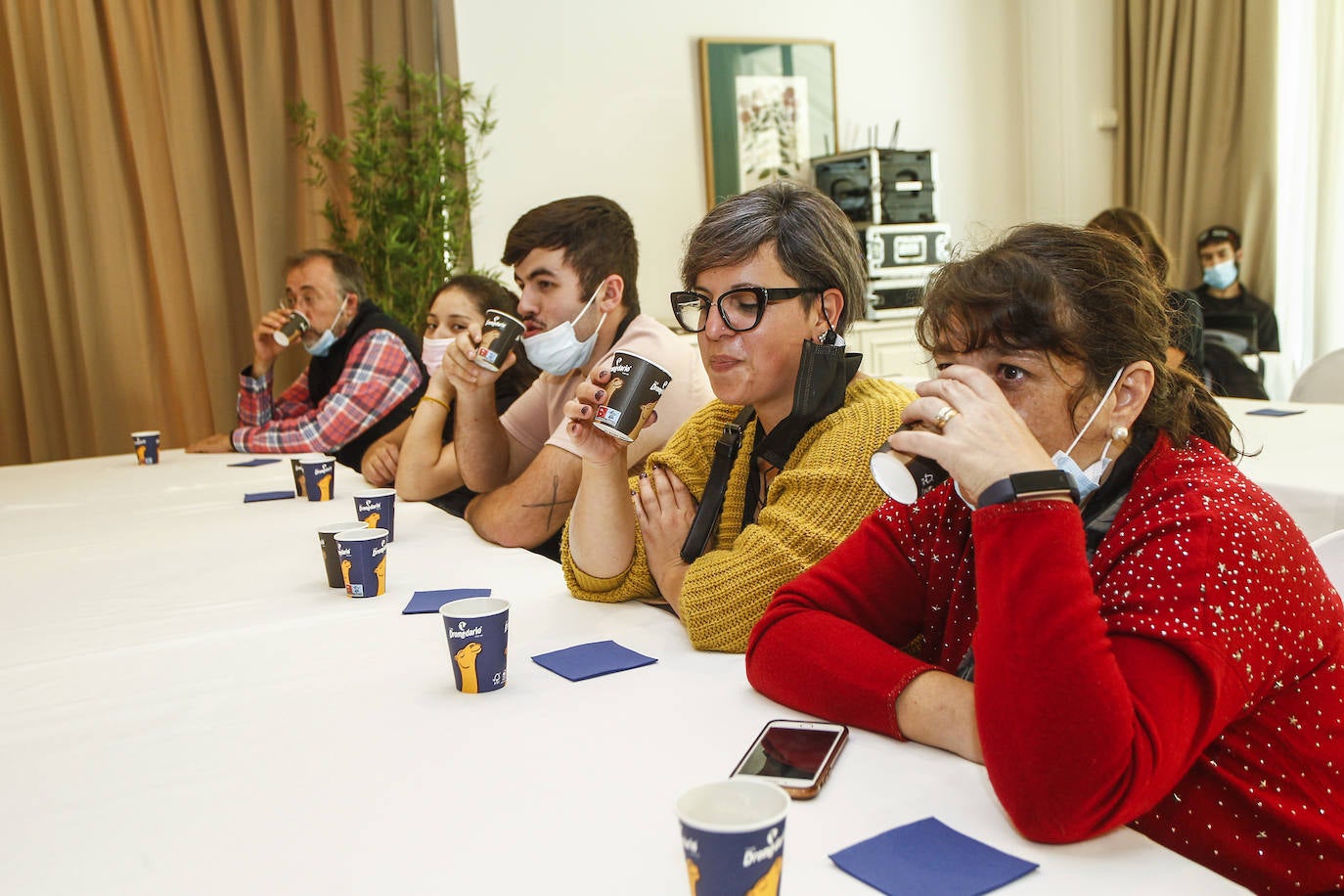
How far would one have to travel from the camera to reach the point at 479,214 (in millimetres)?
5395

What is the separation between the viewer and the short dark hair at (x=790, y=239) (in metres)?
1.65

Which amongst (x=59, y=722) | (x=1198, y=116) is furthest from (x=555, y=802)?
Result: (x=1198, y=116)

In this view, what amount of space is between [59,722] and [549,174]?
4.64m

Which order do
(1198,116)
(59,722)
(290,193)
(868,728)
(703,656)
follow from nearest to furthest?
(868,728) → (59,722) → (703,656) → (290,193) → (1198,116)

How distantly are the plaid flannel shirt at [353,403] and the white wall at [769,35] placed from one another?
185 cm

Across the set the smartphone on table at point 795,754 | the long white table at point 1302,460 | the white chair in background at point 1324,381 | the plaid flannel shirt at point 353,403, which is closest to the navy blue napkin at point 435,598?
the smartphone on table at point 795,754

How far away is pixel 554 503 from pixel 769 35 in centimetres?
452

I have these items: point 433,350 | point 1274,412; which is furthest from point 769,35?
point 1274,412

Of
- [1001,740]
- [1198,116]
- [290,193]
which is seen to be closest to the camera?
[1001,740]

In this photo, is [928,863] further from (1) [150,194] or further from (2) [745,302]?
(1) [150,194]

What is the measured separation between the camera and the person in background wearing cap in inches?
219

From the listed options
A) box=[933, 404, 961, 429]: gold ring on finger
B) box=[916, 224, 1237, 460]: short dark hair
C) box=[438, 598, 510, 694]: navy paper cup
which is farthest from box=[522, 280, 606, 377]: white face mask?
box=[933, 404, 961, 429]: gold ring on finger

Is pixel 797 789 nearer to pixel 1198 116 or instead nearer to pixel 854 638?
pixel 854 638

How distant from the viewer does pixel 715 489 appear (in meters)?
1.70
